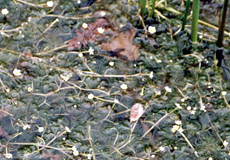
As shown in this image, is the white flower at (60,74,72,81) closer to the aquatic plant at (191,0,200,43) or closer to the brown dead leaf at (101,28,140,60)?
the brown dead leaf at (101,28,140,60)

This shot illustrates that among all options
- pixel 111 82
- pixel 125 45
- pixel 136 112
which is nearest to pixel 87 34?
pixel 125 45

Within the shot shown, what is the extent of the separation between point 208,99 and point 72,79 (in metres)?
1.00

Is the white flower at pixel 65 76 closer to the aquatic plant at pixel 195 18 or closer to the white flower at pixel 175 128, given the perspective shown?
the white flower at pixel 175 128

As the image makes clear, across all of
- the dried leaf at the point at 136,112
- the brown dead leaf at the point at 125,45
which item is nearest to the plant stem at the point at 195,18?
the brown dead leaf at the point at 125,45

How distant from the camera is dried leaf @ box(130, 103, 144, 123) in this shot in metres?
2.13

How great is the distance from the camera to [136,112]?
2145 millimetres

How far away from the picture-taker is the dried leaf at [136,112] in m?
2.13

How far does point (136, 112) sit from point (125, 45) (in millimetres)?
567

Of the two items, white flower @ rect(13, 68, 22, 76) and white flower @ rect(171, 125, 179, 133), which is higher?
white flower @ rect(13, 68, 22, 76)

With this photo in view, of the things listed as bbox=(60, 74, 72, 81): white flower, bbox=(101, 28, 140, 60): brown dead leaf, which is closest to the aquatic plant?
bbox=(101, 28, 140, 60): brown dead leaf

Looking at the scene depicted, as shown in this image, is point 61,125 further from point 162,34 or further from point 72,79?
point 162,34

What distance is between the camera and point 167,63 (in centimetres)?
233

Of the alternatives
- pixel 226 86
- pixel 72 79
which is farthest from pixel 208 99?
pixel 72 79

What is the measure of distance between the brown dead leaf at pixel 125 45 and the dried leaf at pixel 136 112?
0.40m
